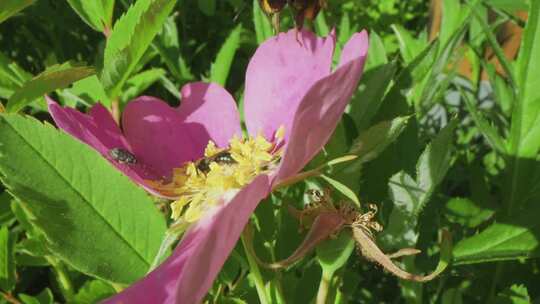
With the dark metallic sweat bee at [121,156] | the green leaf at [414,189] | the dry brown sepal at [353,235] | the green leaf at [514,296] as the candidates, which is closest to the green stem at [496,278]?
the green leaf at [514,296]

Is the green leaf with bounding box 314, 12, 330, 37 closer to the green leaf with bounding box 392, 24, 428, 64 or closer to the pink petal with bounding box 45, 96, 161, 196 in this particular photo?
the green leaf with bounding box 392, 24, 428, 64

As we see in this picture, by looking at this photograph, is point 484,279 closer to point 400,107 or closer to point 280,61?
point 400,107

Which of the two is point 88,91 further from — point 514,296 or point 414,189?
point 514,296

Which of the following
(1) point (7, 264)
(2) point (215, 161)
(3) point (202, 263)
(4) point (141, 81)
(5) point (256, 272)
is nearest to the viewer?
(3) point (202, 263)

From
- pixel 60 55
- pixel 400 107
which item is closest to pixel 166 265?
pixel 400 107

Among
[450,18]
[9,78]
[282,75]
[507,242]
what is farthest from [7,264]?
[450,18]

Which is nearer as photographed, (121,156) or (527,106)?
(121,156)
